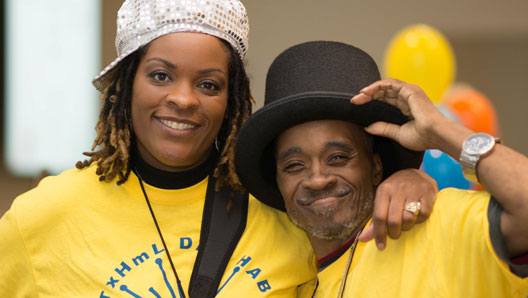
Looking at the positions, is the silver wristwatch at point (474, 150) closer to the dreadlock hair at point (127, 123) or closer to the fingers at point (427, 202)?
the fingers at point (427, 202)

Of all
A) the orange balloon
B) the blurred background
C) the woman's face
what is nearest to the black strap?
the woman's face

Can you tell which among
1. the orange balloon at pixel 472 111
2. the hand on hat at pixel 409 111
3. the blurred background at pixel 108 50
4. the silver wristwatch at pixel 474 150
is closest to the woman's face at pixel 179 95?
the hand on hat at pixel 409 111

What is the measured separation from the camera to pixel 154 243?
2324 millimetres

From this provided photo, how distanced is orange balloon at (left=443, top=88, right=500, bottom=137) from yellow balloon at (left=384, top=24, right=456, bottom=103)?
277 mm

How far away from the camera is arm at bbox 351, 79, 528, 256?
1.63m

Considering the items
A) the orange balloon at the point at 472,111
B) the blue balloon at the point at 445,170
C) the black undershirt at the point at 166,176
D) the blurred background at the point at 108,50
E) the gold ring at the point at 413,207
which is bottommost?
the blurred background at the point at 108,50

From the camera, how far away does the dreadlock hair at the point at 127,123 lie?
2.45 m

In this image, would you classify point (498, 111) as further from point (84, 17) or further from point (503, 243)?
point (503, 243)

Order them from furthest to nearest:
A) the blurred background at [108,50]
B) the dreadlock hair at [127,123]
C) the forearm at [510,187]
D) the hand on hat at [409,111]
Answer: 1. the blurred background at [108,50]
2. the dreadlock hair at [127,123]
3. the hand on hat at [409,111]
4. the forearm at [510,187]

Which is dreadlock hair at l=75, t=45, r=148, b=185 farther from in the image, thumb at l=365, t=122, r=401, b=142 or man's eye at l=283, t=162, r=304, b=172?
thumb at l=365, t=122, r=401, b=142

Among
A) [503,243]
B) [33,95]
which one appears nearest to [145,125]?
[503,243]

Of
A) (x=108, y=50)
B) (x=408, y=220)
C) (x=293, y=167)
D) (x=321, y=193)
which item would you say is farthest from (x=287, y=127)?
(x=108, y=50)

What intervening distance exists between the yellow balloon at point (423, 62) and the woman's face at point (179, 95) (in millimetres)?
2528

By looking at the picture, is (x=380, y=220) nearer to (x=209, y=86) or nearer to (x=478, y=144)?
(x=478, y=144)
